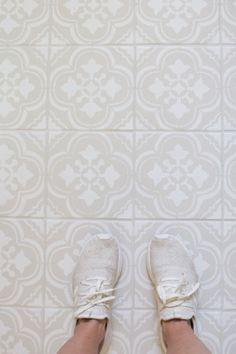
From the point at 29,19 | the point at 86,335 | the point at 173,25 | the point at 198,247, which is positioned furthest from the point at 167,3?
the point at 86,335

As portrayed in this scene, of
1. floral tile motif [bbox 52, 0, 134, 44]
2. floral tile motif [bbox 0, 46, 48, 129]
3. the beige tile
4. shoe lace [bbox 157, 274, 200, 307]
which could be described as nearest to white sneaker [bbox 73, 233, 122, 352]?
shoe lace [bbox 157, 274, 200, 307]

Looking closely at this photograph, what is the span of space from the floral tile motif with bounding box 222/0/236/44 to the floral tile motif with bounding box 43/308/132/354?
684 mm

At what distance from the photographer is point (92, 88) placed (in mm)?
1002

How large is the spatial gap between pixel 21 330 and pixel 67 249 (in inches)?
8.5

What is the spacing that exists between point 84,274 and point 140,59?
52 cm

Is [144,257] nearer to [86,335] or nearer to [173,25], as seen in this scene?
[86,335]

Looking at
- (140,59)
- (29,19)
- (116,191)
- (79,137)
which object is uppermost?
(29,19)

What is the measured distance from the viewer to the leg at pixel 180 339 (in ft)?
2.79

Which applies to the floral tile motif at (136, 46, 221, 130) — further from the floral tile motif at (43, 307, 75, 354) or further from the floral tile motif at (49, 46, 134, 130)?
the floral tile motif at (43, 307, 75, 354)

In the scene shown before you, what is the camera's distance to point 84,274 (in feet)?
3.18

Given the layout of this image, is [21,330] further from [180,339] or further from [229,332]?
[229,332]

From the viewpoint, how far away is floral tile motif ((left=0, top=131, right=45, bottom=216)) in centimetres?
100

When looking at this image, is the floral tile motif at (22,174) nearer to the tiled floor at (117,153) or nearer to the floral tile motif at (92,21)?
the tiled floor at (117,153)

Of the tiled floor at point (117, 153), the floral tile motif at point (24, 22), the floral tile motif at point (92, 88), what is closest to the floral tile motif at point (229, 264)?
the tiled floor at point (117, 153)
